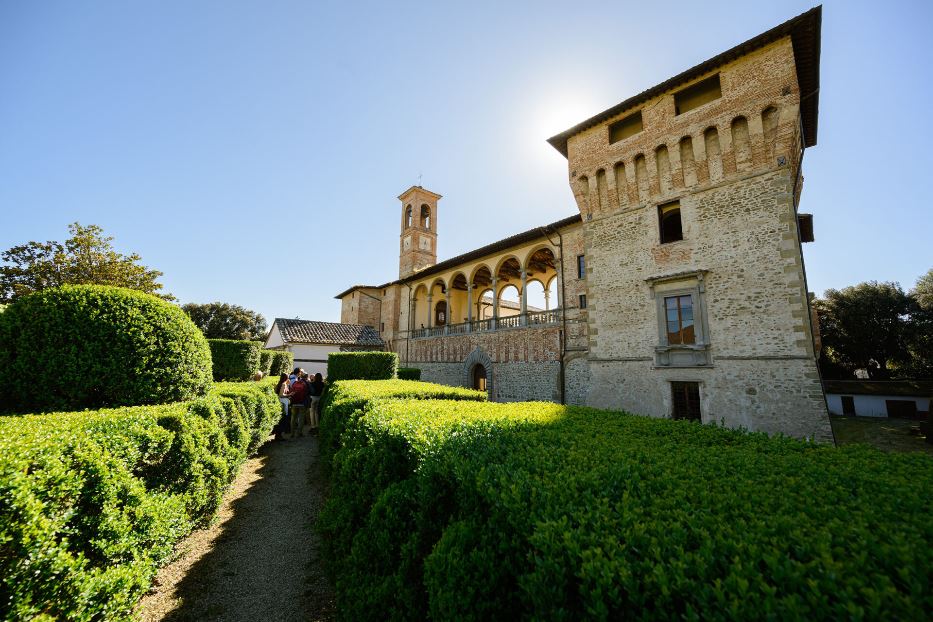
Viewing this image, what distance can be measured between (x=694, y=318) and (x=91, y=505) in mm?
14409

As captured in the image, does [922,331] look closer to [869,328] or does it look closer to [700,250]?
[869,328]

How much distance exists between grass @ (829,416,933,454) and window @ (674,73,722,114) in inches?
487

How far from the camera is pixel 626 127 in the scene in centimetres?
1455

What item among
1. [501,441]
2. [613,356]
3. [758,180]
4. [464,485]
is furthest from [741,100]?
[464,485]

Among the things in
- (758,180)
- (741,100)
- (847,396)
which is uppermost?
(741,100)

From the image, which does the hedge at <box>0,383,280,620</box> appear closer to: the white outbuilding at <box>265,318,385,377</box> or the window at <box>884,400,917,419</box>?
the white outbuilding at <box>265,318,385,377</box>

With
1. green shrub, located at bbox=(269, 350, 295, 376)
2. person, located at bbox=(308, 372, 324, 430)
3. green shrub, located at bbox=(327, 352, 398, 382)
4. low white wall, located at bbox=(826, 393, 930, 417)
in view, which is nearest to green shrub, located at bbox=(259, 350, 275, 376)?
green shrub, located at bbox=(269, 350, 295, 376)

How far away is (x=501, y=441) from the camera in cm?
354

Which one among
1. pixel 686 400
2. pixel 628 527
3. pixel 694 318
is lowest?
pixel 686 400

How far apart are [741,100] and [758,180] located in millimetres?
2703

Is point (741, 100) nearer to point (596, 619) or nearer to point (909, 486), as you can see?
point (909, 486)

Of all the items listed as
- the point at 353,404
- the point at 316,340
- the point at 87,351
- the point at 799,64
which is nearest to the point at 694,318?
the point at 799,64

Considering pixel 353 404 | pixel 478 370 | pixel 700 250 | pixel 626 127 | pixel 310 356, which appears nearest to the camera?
pixel 353 404

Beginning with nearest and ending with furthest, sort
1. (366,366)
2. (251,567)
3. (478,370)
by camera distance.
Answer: (251,567), (366,366), (478,370)
